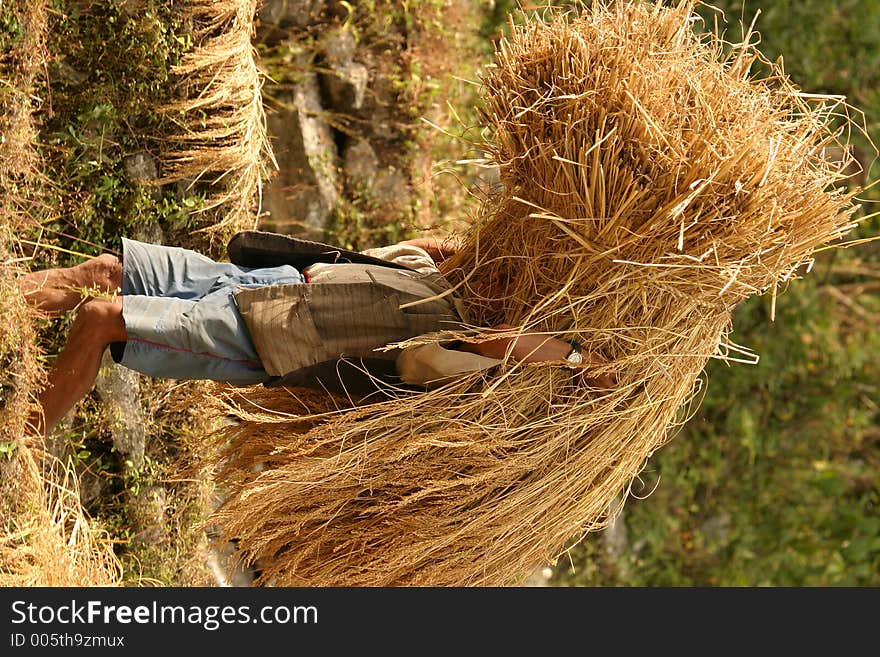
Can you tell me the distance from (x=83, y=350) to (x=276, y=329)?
1.45 ft

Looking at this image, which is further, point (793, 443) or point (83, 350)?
point (793, 443)

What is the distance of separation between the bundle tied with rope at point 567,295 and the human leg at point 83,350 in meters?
0.39

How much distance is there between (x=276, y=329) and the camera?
2.25 metres

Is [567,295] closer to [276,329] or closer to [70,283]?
[276,329]

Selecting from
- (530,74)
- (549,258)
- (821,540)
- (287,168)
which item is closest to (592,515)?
(549,258)

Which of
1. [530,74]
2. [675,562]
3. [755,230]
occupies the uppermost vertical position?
[530,74]

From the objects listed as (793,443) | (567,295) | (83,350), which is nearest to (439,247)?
(567,295)

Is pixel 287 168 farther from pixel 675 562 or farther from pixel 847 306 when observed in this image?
pixel 847 306

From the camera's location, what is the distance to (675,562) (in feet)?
18.0

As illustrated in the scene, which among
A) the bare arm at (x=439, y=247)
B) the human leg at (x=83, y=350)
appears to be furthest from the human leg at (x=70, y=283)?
the bare arm at (x=439, y=247)

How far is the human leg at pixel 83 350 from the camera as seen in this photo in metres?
2.23

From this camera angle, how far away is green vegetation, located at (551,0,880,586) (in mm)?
5211

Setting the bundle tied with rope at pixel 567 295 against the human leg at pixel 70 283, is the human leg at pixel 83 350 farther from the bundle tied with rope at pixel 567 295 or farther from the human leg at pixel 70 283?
the bundle tied with rope at pixel 567 295

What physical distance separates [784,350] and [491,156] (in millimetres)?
3446
